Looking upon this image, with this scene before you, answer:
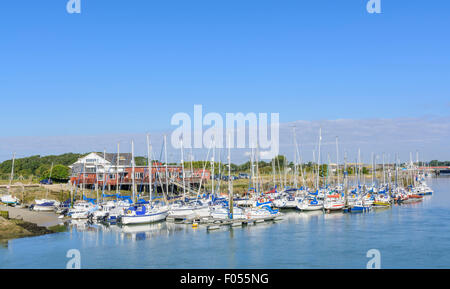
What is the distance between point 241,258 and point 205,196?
2996 centimetres

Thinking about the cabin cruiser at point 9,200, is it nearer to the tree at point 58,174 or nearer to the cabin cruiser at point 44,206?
the cabin cruiser at point 44,206

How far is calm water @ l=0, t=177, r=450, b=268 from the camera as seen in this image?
29.9m

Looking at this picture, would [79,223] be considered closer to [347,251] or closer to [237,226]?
[237,226]

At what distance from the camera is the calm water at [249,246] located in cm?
2991

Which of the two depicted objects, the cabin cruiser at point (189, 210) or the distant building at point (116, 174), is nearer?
the cabin cruiser at point (189, 210)

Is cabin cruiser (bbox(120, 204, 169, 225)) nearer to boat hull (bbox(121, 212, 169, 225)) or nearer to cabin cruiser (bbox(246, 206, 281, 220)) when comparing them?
boat hull (bbox(121, 212, 169, 225))

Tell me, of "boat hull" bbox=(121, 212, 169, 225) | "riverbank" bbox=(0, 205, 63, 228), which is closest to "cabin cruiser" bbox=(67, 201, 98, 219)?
"riverbank" bbox=(0, 205, 63, 228)

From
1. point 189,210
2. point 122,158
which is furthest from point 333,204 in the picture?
point 122,158

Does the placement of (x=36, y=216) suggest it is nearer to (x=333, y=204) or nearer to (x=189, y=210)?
(x=189, y=210)

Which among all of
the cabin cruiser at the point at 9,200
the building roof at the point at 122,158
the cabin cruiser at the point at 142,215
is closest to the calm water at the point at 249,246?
the cabin cruiser at the point at 142,215

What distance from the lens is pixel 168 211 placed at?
49156mm
